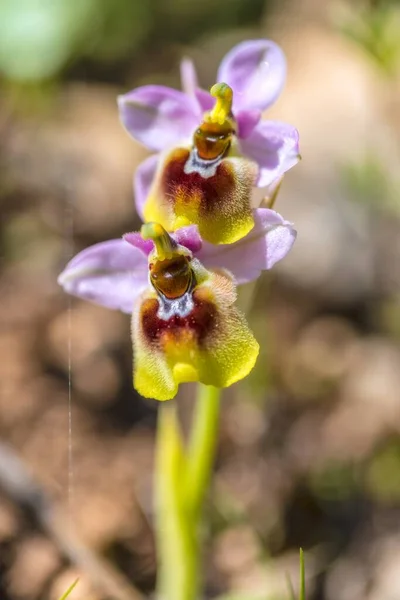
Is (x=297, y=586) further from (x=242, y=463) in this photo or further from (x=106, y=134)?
(x=106, y=134)

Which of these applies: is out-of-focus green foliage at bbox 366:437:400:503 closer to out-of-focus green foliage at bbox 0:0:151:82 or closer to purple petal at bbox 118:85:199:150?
purple petal at bbox 118:85:199:150

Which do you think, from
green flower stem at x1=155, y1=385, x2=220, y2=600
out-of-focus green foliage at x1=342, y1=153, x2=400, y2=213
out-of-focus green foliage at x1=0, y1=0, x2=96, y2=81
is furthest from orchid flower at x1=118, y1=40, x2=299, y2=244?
out-of-focus green foliage at x1=0, y1=0, x2=96, y2=81

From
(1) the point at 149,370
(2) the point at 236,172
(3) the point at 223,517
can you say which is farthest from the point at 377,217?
(1) the point at 149,370

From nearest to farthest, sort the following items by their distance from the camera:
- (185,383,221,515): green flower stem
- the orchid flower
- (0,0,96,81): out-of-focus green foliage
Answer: the orchid flower, (185,383,221,515): green flower stem, (0,0,96,81): out-of-focus green foliage

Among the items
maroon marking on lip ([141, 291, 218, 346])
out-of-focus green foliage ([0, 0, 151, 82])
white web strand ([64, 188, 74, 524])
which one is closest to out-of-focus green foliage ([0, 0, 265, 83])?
out-of-focus green foliage ([0, 0, 151, 82])

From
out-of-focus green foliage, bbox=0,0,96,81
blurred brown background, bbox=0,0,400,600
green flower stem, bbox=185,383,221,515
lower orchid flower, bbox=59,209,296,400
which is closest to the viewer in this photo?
lower orchid flower, bbox=59,209,296,400

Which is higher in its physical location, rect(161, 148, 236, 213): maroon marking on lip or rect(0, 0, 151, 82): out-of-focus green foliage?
rect(161, 148, 236, 213): maroon marking on lip

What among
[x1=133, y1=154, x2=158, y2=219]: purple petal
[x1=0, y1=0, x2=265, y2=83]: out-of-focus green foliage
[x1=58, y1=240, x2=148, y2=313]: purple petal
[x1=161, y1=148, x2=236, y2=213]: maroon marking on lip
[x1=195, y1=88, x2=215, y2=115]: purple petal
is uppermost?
[x1=195, y1=88, x2=215, y2=115]: purple petal

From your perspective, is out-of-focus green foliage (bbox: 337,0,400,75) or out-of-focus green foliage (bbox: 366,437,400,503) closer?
out-of-focus green foliage (bbox: 337,0,400,75)
